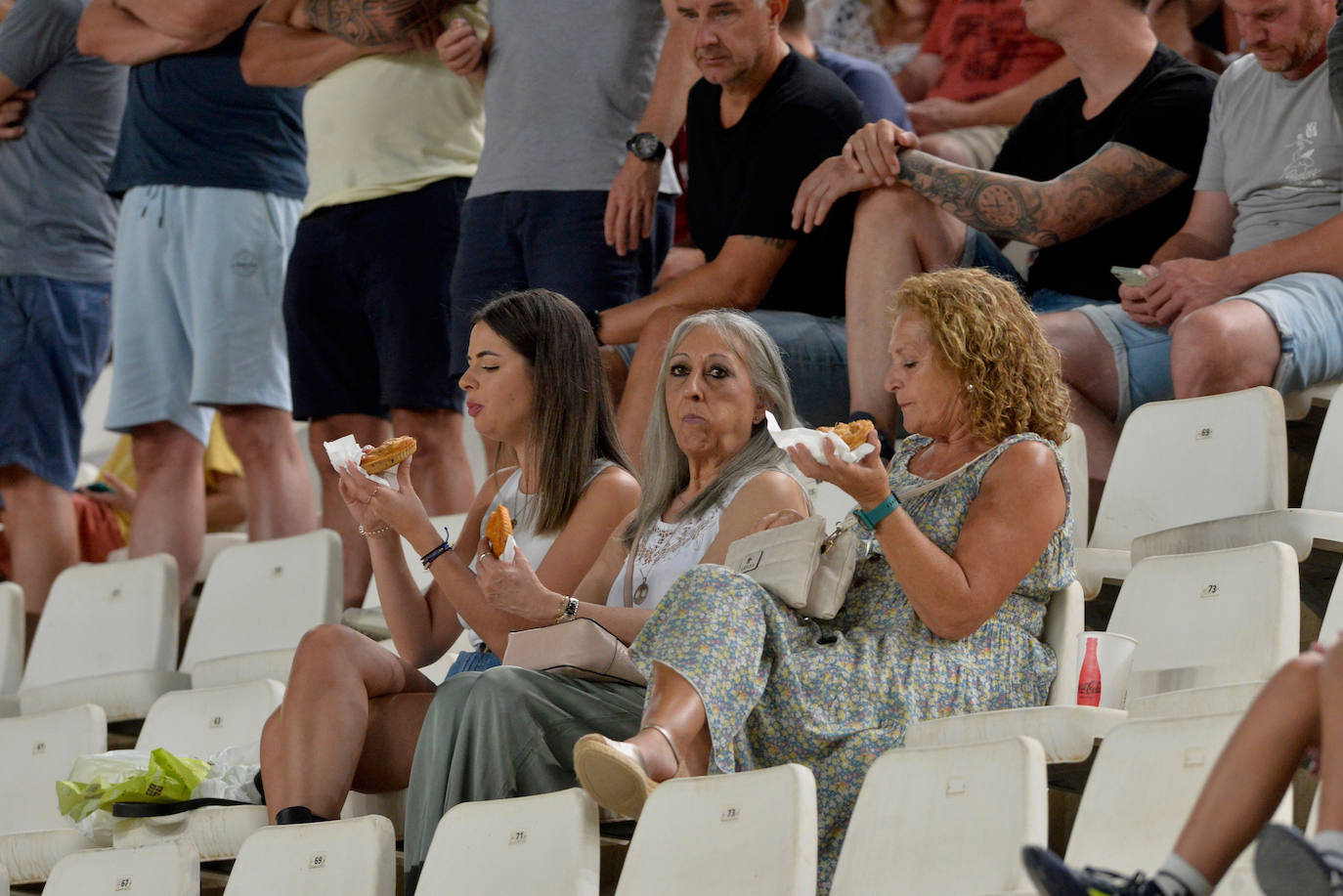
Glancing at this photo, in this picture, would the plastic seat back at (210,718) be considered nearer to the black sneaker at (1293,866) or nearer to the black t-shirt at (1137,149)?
the black t-shirt at (1137,149)

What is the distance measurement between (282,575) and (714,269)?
1.07 metres

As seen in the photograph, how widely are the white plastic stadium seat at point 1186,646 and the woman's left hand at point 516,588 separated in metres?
0.58

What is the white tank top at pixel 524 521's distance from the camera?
2816 mm

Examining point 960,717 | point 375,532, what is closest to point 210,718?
point 375,532

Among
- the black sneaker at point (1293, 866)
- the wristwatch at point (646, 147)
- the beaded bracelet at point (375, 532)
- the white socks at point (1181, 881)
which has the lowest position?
the beaded bracelet at point (375, 532)

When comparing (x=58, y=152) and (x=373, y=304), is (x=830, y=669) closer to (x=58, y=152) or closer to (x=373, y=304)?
(x=373, y=304)

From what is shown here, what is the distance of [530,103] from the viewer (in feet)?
12.0

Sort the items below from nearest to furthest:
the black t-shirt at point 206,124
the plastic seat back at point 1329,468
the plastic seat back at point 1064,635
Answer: the plastic seat back at point 1064,635 < the plastic seat back at point 1329,468 < the black t-shirt at point 206,124

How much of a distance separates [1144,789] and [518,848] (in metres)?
0.73

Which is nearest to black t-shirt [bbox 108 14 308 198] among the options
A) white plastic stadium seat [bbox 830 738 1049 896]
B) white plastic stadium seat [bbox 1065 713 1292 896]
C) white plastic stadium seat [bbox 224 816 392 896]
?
white plastic stadium seat [bbox 224 816 392 896]

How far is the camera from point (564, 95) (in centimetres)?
367

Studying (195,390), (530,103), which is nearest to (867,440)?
(530,103)

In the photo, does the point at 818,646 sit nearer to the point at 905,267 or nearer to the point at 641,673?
the point at 641,673

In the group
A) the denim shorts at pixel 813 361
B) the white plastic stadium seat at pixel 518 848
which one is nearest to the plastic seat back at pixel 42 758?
the white plastic stadium seat at pixel 518 848
